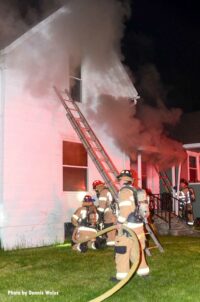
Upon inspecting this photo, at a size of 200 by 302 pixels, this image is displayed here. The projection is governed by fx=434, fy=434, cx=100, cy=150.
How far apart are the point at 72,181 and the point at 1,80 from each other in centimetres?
337

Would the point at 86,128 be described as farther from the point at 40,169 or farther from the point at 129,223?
the point at 129,223

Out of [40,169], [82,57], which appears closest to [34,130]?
[40,169]

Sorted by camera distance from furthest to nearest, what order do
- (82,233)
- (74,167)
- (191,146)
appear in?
(191,146) < (74,167) < (82,233)

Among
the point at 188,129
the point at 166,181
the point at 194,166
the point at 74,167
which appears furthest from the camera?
the point at 188,129

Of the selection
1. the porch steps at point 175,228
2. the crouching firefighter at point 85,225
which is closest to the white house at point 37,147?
the crouching firefighter at point 85,225

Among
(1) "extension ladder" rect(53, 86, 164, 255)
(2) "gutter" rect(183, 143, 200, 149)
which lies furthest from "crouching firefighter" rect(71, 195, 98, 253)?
(2) "gutter" rect(183, 143, 200, 149)

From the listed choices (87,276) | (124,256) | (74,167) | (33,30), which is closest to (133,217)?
(124,256)

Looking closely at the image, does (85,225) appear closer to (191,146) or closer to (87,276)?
(87,276)

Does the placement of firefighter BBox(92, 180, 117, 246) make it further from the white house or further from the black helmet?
the black helmet

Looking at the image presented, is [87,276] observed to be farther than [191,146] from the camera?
No

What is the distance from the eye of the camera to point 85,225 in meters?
9.70

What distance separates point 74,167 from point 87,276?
17.3 ft

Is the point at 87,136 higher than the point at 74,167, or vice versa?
the point at 87,136

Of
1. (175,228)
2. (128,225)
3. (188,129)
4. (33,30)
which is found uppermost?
(33,30)
